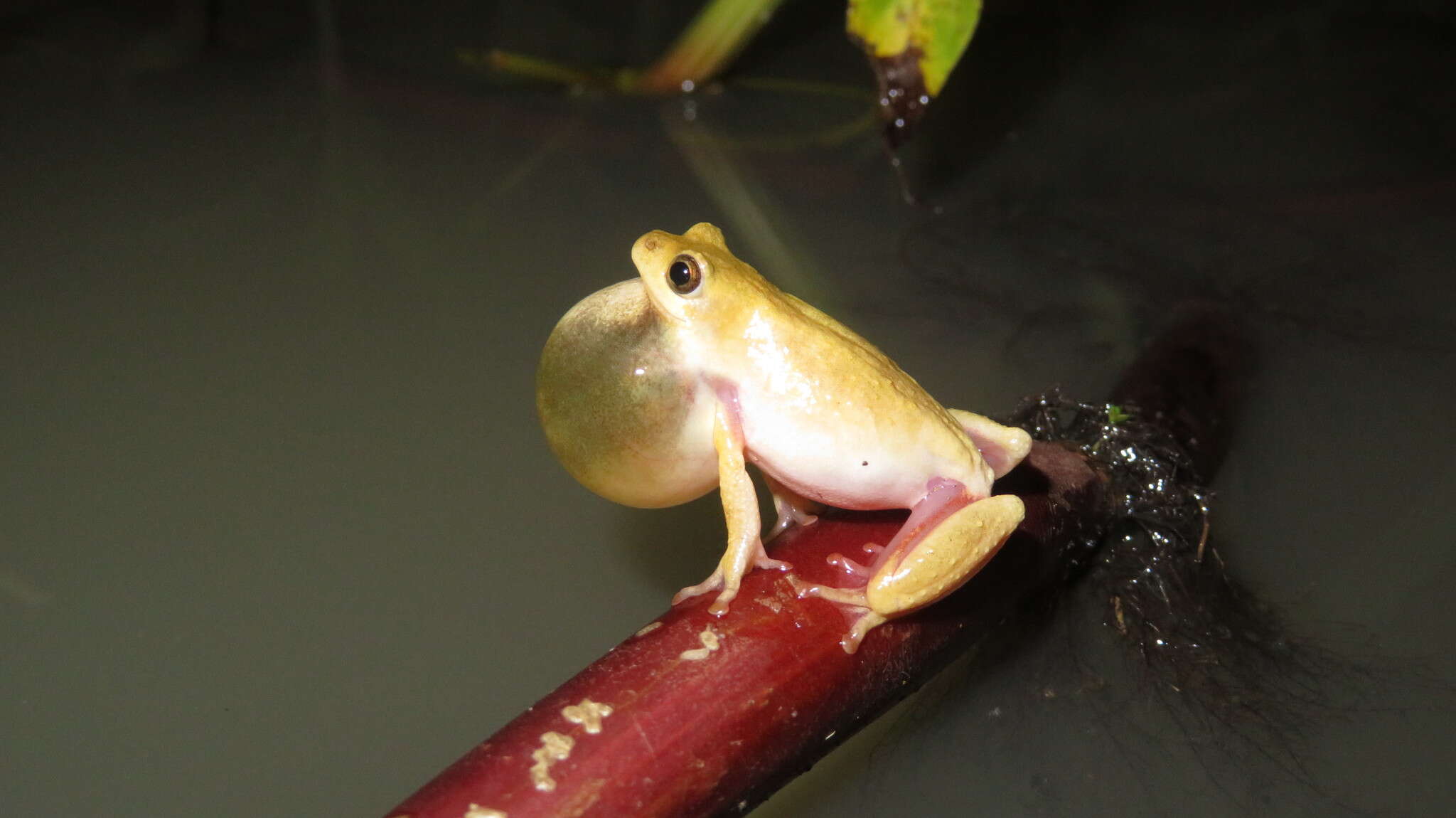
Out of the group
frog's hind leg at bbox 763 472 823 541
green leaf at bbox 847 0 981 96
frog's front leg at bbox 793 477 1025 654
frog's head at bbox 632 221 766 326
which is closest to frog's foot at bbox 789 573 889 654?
frog's front leg at bbox 793 477 1025 654

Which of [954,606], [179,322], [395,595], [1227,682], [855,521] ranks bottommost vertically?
[1227,682]

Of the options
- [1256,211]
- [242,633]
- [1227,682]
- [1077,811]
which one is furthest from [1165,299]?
[242,633]

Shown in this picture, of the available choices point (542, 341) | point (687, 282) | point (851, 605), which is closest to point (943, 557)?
point (851, 605)

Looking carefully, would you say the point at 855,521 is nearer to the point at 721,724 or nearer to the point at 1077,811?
the point at 721,724

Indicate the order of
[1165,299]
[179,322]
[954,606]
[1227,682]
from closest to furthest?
[954,606], [1227,682], [179,322], [1165,299]

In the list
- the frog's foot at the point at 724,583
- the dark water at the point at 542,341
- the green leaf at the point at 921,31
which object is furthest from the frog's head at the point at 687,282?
the green leaf at the point at 921,31

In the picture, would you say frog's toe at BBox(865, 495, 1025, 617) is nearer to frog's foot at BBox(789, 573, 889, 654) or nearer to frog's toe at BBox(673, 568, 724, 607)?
frog's foot at BBox(789, 573, 889, 654)

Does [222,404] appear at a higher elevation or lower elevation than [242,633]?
higher
